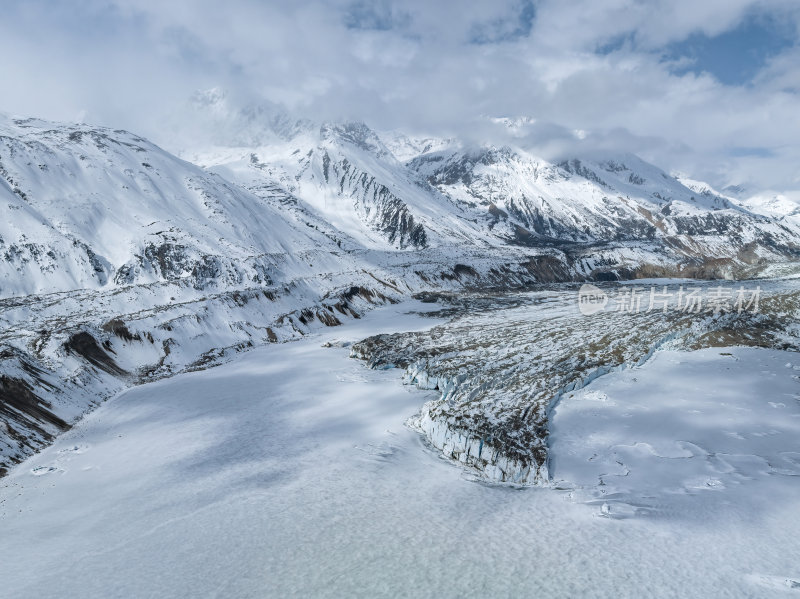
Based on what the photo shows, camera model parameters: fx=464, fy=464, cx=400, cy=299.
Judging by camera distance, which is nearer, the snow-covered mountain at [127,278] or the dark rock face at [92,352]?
the snow-covered mountain at [127,278]

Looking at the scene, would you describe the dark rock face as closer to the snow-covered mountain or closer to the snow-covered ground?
the snow-covered mountain

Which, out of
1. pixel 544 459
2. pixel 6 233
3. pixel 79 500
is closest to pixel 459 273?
pixel 6 233

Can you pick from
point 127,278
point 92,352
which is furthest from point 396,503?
point 127,278

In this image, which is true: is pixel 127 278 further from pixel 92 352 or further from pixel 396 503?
pixel 396 503

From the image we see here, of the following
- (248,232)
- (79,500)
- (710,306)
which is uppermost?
(248,232)

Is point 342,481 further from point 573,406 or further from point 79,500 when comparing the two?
point 573,406

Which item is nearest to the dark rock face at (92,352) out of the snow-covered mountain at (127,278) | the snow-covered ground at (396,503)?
the snow-covered mountain at (127,278)

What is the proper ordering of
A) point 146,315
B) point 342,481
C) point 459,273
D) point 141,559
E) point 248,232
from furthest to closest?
1. point 459,273
2. point 248,232
3. point 146,315
4. point 342,481
5. point 141,559

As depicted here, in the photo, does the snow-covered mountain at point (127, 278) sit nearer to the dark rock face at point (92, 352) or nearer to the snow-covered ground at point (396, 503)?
the dark rock face at point (92, 352)
